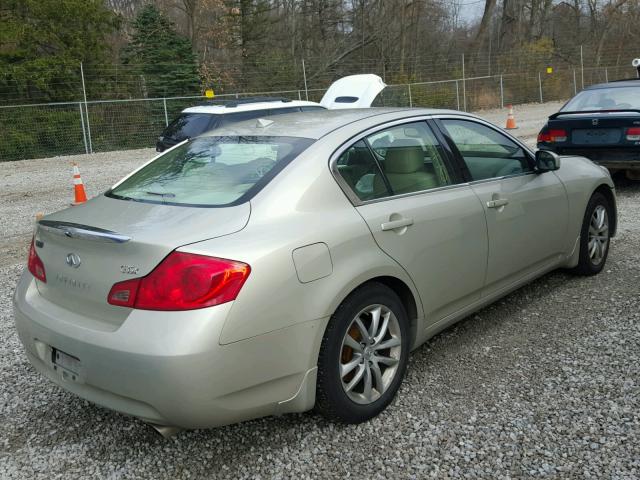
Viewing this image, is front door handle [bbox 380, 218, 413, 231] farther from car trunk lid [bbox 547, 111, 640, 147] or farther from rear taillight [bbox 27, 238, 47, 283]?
car trunk lid [bbox 547, 111, 640, 147]

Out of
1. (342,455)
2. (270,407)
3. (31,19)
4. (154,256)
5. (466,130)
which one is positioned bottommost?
(342,455)

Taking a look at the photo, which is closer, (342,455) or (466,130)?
(342,455)

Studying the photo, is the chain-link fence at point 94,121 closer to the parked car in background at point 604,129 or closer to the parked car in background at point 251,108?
the parked car in background at point 251,108

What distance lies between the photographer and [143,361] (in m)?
2.47

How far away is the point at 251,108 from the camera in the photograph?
996 centimetres

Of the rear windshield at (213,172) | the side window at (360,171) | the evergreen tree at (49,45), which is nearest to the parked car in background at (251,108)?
the rear windshield at (213,172)

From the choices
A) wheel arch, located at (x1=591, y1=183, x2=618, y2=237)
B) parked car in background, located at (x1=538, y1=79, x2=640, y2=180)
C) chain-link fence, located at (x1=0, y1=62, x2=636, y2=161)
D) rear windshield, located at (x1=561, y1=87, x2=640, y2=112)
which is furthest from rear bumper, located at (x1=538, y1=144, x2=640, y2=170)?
chain-link fence, located at (x1=0, y1=62, x2=636, y2=161)

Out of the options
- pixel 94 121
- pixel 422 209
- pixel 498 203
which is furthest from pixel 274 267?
pixel 94 121

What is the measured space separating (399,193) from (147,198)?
1325 mm

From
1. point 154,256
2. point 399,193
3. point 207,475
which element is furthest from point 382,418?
point 154,256

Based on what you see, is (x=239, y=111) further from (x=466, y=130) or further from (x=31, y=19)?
(x=31, y=19)

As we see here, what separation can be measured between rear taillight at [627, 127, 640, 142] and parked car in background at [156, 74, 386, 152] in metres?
3.60

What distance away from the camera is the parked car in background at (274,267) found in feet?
8.29

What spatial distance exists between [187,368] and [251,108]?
314 inches
